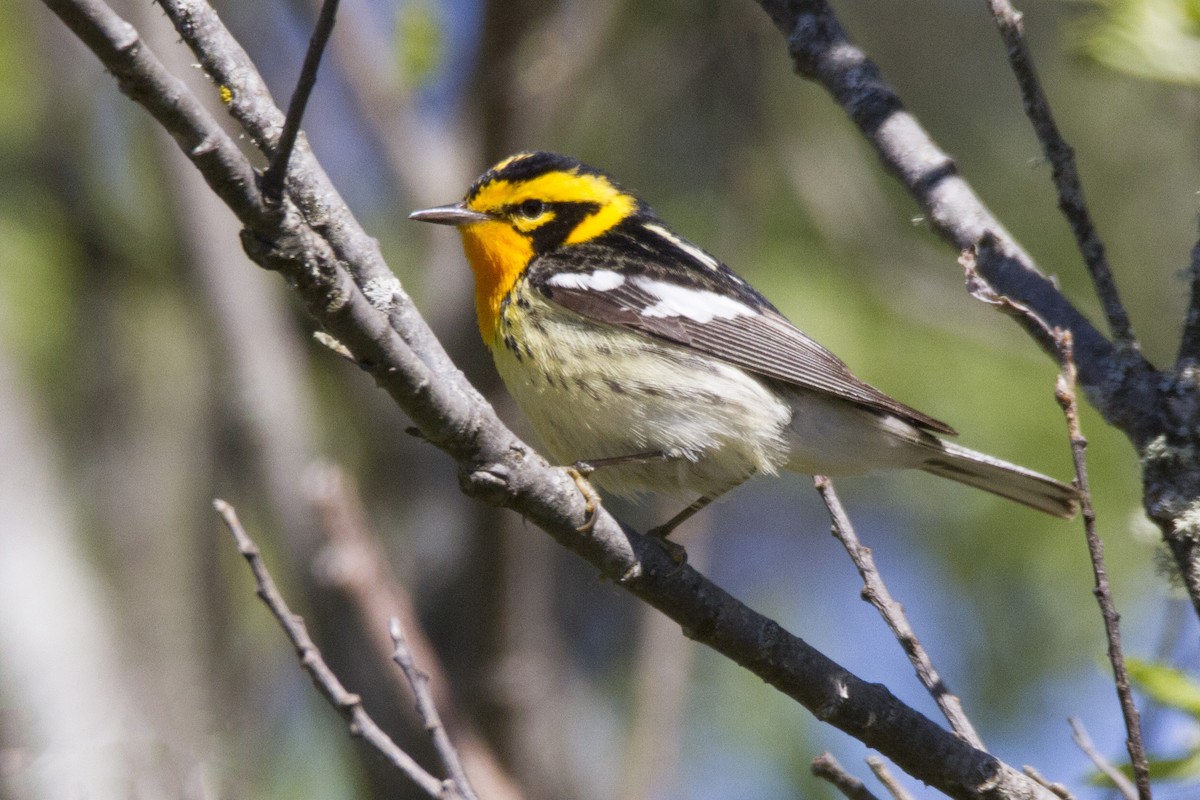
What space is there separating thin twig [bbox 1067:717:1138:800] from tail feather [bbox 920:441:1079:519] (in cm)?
108

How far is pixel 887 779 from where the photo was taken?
2.46m

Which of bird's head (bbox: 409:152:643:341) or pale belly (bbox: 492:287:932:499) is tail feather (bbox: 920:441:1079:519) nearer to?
pale belly (bbox: 492:287:932:499)

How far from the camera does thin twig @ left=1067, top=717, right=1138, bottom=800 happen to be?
2.45 meters

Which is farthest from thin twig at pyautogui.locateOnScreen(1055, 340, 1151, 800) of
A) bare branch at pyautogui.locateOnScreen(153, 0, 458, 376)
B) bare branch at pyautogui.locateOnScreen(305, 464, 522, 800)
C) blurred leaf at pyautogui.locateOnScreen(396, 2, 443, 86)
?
blurred leaf at pyautogui.locateOnScreen(396, 2, 443, 86)

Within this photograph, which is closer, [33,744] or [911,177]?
[911,177]

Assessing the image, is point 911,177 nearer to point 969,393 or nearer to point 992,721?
point 969,393

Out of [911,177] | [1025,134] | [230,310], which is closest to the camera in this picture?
[911,177]

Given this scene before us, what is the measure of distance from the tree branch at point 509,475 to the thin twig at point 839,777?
0.29 m

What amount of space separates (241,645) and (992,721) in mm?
3571

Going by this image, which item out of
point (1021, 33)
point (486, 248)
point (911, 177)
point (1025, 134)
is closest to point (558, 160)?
point (486, 248)

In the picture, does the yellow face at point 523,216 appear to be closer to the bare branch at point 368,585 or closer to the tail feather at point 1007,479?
the bare branch at point 368,585

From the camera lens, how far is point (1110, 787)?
2645 millimetres

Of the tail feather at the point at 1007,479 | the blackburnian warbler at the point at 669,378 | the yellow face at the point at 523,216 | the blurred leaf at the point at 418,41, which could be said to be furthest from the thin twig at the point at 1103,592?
the blurred leaf at the point at 418,41

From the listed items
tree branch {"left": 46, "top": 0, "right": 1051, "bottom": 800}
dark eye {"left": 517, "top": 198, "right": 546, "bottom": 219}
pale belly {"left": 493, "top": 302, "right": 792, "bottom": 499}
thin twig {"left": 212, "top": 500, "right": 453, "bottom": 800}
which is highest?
dark eye {"left": 517, "top": 198, "right": 546, "bottom": 219}
